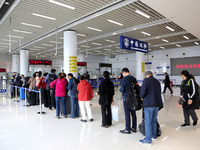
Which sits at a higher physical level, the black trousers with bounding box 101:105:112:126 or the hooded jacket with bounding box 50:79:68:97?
the hooded jacket with bounding box 50:79:68:97

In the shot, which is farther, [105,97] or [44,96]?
[44,96]

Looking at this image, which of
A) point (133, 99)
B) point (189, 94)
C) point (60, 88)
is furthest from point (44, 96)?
point (189, 94)

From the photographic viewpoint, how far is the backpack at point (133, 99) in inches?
141

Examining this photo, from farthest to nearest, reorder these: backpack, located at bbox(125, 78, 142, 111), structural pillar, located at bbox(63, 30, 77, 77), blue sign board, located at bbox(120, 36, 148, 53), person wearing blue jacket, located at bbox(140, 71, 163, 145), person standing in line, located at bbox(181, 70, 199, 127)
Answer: structural pillar, located at bbox(63, 30, 77, 77), blue sign board, located at bbox(120, 36, 148, 53), person standing in line, located at bbox(181, 70, 199, 127), backpack, located at bbox(125, 78, 142, 111), person wearing blue jacket, located at bbox(140, 71, 163, 145)

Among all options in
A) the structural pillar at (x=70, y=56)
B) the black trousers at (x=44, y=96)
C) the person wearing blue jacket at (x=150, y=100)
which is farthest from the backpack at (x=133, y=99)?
the structural pillar at (x=70, y=56)

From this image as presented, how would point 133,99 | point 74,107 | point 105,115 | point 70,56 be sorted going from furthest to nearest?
point 70,56 < point 74,107 < point 105,115 < point 133,99

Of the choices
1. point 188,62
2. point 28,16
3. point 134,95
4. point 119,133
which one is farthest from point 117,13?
point 188,62

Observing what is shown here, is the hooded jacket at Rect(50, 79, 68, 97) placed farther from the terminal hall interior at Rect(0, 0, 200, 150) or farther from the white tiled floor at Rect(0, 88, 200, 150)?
the white tiled floor at Rect(0, 88, 200, 150)

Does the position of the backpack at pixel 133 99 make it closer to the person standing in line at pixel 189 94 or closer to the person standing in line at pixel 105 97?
the person standing in line at pixel 105 97

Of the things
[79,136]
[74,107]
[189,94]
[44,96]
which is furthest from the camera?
[44,96]

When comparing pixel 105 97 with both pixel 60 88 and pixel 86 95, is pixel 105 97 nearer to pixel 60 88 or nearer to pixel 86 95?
pixel 86 95

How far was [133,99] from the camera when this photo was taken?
360 cm

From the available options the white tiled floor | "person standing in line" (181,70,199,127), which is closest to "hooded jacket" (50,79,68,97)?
the white tiled floor

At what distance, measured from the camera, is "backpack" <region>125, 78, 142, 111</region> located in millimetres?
3584
